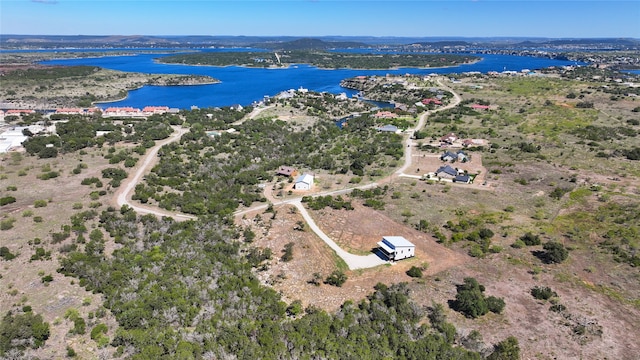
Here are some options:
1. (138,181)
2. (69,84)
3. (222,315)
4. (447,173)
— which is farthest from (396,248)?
(69,84)

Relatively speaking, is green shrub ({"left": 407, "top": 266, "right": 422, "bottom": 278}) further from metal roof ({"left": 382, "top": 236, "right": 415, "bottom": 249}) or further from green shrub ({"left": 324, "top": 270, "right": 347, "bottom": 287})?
green shrub ({"left": 324, "top": 270, "right": 347, "bottom": 287})

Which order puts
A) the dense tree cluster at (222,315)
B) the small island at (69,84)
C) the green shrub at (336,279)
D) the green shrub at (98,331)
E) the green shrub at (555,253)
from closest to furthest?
the dense tree cluster at (222,315) < the green shrub at (98,331) < the green shrub at (336,279) < the green shrub at (555,253) < the small island at (69,84)

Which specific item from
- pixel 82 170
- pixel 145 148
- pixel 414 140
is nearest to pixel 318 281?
pixel 82 170

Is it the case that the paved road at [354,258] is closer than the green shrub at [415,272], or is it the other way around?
the green shrub at [415,272]

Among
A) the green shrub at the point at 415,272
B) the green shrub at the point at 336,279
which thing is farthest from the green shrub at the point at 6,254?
the green shrub at the point at 415,272

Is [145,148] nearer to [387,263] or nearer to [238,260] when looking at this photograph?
[238,260]

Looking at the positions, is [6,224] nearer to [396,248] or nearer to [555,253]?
[396,248]

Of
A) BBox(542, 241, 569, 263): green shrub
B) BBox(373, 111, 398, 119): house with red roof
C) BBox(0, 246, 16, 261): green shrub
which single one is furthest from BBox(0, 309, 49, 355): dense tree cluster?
BBox(373, 111, 398, 119): house with red roof

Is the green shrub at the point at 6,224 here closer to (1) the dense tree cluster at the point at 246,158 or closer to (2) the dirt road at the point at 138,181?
(2) the dirt road at the point at 138,181

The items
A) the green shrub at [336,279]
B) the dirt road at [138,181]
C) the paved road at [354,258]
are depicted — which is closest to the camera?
the green shrub at [336,279]
